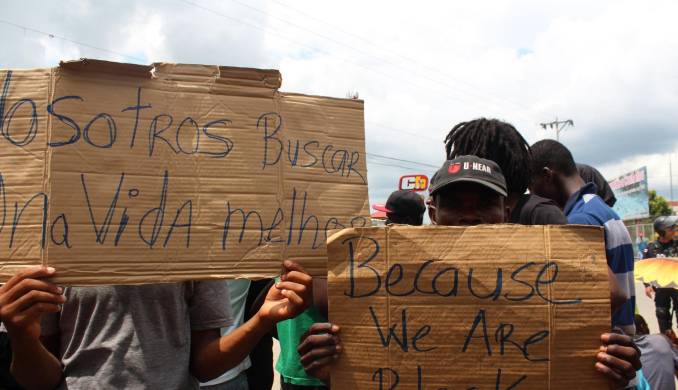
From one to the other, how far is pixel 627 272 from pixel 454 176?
1010 mm

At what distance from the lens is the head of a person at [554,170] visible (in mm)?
2713

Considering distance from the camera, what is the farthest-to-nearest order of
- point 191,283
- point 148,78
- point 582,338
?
point 191,283, point 148,78, point 582,338

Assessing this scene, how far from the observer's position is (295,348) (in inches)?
96.7

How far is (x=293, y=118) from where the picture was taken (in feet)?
5.79

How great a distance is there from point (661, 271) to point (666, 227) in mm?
2539

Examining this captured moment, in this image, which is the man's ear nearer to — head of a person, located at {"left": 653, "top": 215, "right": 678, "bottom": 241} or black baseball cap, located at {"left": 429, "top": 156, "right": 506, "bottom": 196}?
black baseball cap, located at {"left": 429, "top": 156, "right": 506, "bottom": 196}

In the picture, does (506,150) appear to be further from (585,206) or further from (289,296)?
(289,296)

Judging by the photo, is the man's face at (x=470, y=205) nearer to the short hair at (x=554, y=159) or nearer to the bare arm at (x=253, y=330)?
the bare arm at (x=253, y=330)

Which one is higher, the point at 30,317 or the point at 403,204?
the point at 403,204

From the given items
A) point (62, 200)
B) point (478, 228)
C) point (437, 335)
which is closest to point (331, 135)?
point (478, 228)

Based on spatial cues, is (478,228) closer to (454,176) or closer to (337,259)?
(454,176)

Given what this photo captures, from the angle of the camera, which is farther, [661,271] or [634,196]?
[634,196]

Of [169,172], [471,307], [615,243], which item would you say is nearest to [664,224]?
[615,243]

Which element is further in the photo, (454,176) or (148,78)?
(454,176)
